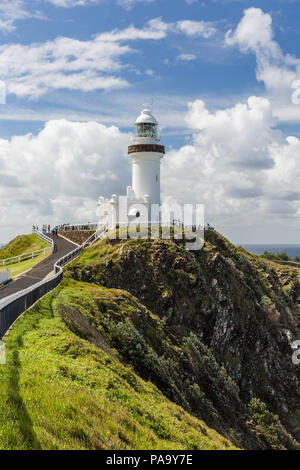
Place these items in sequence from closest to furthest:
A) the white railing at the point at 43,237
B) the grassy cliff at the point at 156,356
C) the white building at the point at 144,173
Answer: the grassy cliff at the point at 156,356 < the white railing at the point at 43,237 < the white building at the point at 144,173

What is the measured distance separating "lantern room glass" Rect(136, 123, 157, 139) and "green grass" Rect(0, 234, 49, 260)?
1782 centimetres

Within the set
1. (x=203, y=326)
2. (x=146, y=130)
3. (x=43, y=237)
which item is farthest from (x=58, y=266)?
(x=146, y=130)

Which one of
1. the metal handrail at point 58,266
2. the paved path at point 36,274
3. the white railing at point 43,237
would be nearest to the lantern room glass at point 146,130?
the metal handrail at point 58,266

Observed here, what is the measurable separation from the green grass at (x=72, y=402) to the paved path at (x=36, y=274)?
7.87 metres

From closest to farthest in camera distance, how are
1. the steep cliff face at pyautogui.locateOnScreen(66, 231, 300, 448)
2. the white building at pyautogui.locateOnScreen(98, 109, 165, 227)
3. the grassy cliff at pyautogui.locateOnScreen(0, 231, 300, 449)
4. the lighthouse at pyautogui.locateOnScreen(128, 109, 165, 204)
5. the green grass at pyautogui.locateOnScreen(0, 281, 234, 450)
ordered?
the green grass at pyautogui.locateOnScreen(0, 281, 234, 450) < the grassy cliff at pyautogui.locateOnScreen(0, 231, 300, 449) < the steep cliff face at pyautogui.locateOnScreen(66, 231, 300, 448) < the white building at pyautogui.locateOnScreen(98, 109, 165, 227) < the lighthouse at pyautogui.locateOnScreen(128, 109, 165, 204)

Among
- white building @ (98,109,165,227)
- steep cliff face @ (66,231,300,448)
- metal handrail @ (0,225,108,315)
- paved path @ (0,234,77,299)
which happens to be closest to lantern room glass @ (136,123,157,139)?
white building @ (98,109,165,227)

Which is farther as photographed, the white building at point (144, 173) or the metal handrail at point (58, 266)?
the white building at point (144, 173)

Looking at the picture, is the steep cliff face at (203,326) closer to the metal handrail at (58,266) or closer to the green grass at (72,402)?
the metal handrail at (58,266)

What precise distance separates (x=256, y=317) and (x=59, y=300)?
2326cm

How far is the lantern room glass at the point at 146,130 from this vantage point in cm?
5053

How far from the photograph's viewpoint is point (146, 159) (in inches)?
1960

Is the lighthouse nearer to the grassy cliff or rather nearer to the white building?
the white building

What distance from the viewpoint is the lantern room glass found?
50531 millimetres
